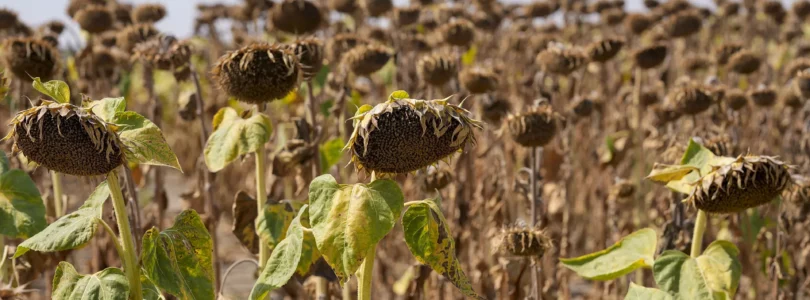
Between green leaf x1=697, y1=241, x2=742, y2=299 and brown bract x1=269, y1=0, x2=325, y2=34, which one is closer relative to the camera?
green leaf x1=697, y1=241, x2=742, y2=299

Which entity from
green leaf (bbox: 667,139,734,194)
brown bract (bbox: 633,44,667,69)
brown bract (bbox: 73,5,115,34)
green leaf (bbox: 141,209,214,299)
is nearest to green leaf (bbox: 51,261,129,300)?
green leaf (bbox: 141,209,214,299)

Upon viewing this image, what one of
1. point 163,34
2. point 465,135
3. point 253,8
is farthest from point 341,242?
point 253,8

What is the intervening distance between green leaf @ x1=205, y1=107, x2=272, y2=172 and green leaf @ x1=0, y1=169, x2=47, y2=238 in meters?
0.40

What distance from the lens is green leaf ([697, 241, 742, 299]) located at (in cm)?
204

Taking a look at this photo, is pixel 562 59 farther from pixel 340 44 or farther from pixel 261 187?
pixel 261 187

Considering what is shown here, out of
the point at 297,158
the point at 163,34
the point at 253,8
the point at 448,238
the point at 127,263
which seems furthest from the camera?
the point at 253,8

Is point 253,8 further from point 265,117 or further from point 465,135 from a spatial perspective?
point 465,135

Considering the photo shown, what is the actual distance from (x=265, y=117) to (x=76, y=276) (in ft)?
2.12

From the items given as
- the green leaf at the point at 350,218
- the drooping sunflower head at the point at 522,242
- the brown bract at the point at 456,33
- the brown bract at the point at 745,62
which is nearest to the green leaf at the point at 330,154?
Answer: the drooping sunflower head at the point at 522,242

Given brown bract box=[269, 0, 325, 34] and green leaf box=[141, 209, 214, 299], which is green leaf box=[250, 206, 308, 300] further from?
brown bract box=[269, 0, 325, 34]

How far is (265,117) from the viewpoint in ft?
7.25

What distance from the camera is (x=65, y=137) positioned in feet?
5.03

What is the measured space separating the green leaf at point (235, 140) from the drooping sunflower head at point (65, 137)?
54cm

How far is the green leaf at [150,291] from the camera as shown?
6.14ft
